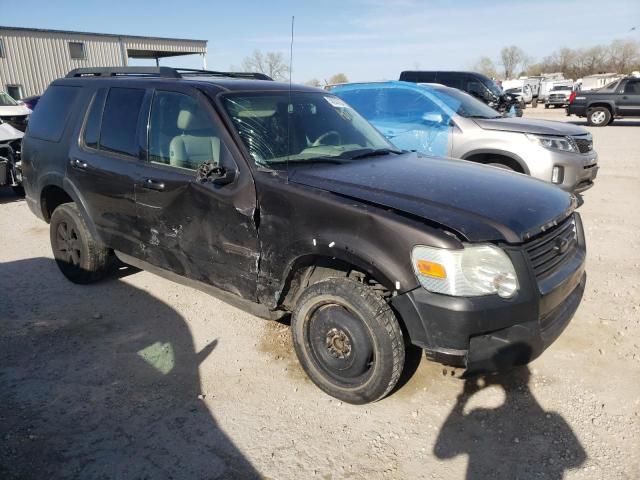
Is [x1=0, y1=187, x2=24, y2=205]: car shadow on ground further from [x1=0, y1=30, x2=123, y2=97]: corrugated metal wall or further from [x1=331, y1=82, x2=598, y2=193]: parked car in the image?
[x1=0, y1=30, x2=123, y2=97]: corrugated metal wall

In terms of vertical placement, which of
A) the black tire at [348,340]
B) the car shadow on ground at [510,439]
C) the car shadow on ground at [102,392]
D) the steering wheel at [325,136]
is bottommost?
the car shadow on ground at [102,392]

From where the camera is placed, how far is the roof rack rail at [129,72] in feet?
12.9

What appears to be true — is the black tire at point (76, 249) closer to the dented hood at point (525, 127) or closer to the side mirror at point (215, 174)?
the side mirror at point (215, 174)

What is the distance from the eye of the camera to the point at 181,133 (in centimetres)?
346

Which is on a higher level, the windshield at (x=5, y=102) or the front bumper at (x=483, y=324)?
the front bumper at (x=483, y=324)

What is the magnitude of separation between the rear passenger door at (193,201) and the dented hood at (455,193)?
46 cm

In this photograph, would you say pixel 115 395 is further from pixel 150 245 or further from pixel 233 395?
pixel 150 245

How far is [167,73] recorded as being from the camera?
155 inches

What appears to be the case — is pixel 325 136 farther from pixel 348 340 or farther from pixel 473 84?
pixel 473 84

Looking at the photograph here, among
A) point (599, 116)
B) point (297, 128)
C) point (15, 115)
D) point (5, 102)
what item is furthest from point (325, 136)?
point (599, 116)

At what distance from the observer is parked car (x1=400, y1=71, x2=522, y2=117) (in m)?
13.5

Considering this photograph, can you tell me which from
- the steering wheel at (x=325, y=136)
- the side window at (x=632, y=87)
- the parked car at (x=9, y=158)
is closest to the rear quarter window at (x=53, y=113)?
the steering wheel at (x=325, y=136)

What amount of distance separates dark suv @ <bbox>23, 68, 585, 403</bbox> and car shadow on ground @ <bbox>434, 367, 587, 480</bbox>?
44 centimetres

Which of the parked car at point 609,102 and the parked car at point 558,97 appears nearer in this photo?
the parked car at point 609,102
